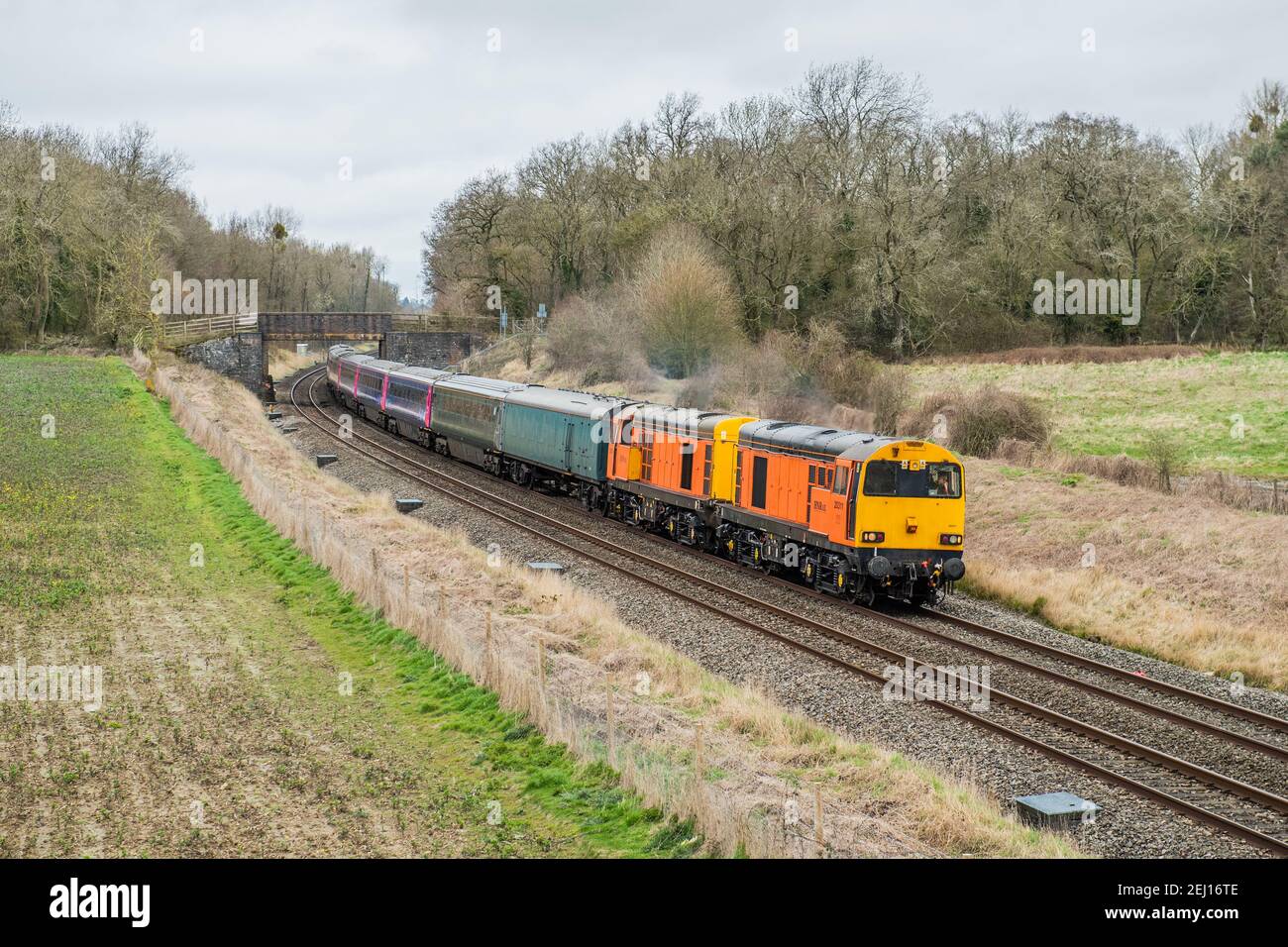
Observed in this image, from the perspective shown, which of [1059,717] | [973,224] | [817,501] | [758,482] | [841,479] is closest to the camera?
[1059,717]

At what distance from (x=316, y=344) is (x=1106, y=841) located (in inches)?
5188

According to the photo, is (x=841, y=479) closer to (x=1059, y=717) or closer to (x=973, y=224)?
(x=1059, y=717)

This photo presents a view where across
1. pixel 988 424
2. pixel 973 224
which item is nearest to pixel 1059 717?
pixel 988 424

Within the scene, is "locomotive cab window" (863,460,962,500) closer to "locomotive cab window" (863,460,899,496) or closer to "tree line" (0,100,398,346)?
"locomotive cab window" (863,460,899,496)

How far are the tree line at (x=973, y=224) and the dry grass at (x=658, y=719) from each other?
34989 mm

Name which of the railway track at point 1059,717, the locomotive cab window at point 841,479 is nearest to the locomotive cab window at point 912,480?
the locomotive cab window at point 841,479

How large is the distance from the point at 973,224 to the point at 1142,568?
46.6 m

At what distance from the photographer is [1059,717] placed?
14875 mm

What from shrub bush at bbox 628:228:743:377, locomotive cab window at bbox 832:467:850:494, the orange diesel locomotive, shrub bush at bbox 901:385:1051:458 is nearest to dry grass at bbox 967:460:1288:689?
the orange diesel locomotive

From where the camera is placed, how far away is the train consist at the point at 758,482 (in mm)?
21047

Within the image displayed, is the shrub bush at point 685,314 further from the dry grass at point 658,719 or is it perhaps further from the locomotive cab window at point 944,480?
the locomotive cab window at point 944,480

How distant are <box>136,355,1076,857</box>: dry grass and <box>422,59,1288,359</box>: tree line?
3499 centimetres

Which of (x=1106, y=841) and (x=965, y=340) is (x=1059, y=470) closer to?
(x=1106, y=841)
